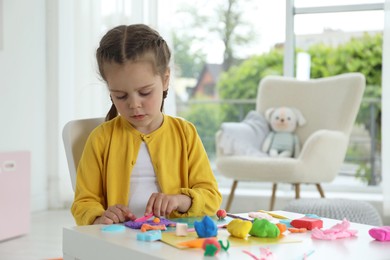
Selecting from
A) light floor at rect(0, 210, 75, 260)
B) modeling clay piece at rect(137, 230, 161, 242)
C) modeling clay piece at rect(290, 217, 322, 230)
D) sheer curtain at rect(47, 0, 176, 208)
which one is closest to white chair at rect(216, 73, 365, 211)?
sheer curtain at rect(47, 0, 176, 208)

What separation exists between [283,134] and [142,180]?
2486 millimetres

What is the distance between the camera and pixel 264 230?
3.98 ft

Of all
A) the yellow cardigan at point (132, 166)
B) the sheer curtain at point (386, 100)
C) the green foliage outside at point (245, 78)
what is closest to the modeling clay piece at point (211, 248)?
the yellow cardigan at point (132, 166)

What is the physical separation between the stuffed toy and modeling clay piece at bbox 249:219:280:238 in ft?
9.03

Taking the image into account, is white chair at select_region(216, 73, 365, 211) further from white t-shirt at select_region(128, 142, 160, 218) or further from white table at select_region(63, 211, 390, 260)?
white table at select_region(63, 211, 390, 260)

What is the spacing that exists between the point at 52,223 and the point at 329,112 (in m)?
1.76

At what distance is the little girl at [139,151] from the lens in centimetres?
151

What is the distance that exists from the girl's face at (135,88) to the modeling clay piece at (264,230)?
44 centimetres

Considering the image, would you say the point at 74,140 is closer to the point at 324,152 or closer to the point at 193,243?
the point at 193,243

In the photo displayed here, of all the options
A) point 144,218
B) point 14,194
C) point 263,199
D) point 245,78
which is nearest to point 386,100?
point 263,199

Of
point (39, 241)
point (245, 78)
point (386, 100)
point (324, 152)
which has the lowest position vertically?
point (39, 241)

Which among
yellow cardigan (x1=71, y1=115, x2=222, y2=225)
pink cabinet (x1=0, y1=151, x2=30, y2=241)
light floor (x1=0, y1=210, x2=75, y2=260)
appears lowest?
light floor (x1=0, y1=210, x2=75, y2=260)

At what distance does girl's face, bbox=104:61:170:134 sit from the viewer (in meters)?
1.50

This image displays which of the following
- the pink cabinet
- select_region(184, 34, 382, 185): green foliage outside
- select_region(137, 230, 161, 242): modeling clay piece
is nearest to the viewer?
select_region(137, 230, 161, 242): modeling clay piece
